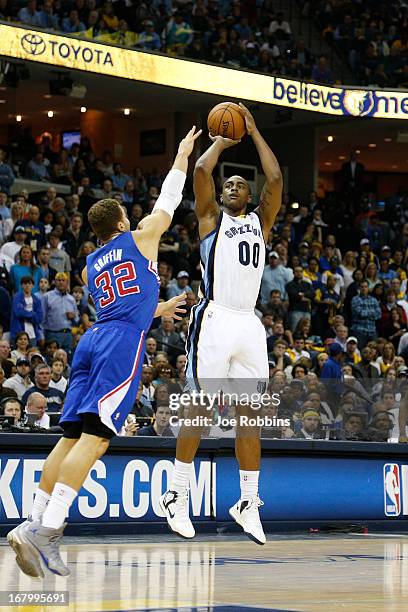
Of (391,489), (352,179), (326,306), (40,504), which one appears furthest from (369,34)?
(40,504)

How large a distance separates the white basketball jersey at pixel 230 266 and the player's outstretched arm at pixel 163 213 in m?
0.85

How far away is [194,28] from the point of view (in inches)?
1037

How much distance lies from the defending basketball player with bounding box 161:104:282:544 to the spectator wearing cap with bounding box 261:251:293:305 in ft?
39.9

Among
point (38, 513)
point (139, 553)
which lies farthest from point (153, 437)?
point (38, 513)

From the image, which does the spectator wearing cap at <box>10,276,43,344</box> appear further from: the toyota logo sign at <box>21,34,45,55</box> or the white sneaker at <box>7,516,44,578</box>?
the white sneaker at <box>7,516,44,578</box>

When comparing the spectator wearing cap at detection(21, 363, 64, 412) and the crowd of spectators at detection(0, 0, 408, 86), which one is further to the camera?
the crowd of spectators at detection(0, 0, 408, 86)

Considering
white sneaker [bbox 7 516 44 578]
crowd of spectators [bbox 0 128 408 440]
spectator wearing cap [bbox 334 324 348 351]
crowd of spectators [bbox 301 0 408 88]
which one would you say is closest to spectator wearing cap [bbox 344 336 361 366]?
crowd of spectators [bbox 0 128 408 440]

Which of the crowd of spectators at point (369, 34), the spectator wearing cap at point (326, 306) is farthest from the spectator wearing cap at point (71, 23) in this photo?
the crowd of spectators at point (369, 34)

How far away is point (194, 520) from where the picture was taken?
12.5 meters

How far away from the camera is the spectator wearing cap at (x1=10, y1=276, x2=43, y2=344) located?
16.3 meters

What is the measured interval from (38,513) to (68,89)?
61.9ft

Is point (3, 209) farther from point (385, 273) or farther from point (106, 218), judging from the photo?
point (106, 218)

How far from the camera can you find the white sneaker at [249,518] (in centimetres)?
828

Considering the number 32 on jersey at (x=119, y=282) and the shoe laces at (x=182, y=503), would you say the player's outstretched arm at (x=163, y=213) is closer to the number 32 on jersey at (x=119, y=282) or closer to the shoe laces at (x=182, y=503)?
the number 32 on jersey at (x=119, y=282)
